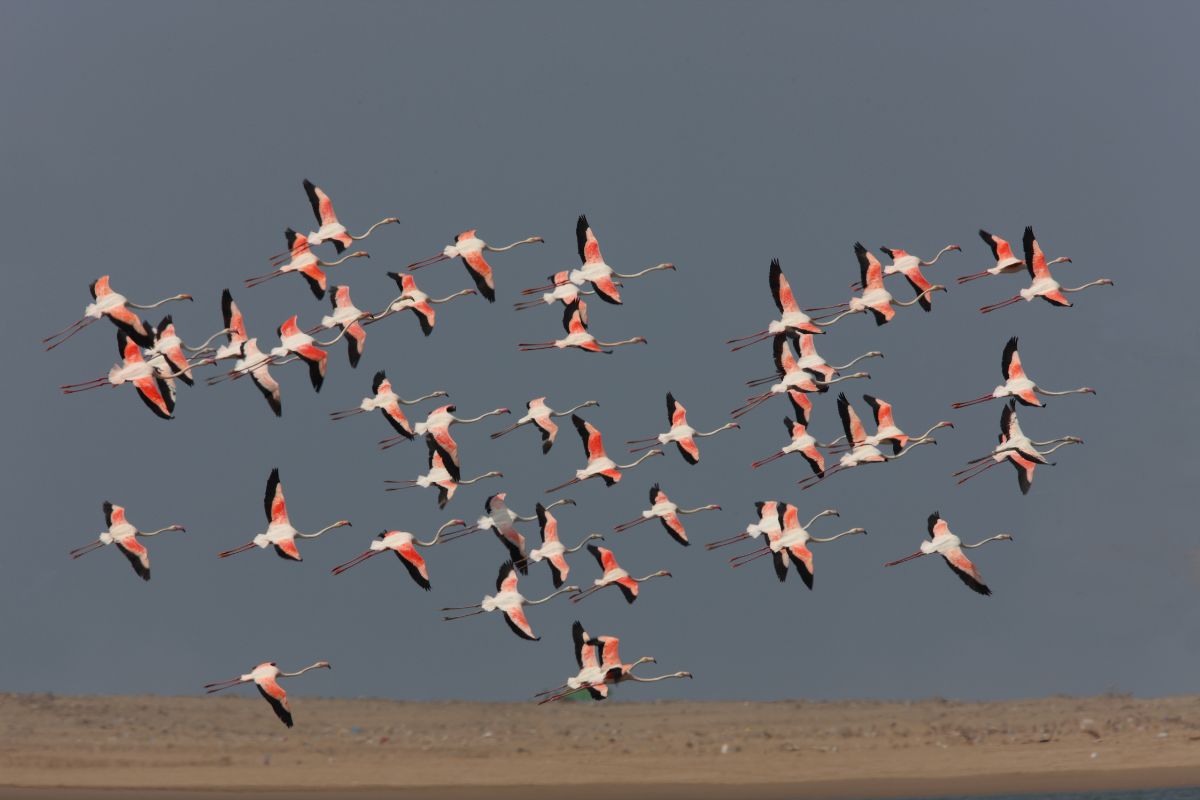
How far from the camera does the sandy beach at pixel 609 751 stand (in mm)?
47656

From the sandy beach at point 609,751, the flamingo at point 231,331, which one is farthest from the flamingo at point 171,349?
the sandy beach at point 609,751

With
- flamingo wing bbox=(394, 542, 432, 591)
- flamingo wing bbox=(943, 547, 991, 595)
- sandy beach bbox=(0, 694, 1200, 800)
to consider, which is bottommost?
sandy beach bbox=(0, 694, 1200, 800)

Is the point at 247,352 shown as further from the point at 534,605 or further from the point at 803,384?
the point at 803,384

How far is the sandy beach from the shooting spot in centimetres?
4766

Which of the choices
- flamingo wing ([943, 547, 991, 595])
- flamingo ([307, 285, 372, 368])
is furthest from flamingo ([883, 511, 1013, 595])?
flamingo ([307, 285, 372, 368])

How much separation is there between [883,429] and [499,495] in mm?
7530

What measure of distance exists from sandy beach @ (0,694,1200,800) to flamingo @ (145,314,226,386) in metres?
8.61

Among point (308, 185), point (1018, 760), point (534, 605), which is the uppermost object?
point (308, 185)

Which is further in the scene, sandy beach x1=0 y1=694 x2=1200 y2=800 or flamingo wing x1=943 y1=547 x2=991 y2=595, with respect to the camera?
sandy beach x1=0 y1=694 x2=1200 y2=800

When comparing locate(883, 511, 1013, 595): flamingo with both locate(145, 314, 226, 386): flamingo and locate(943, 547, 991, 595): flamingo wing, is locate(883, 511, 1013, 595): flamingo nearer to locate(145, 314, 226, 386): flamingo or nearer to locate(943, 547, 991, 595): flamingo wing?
locate(943, 547, 991, 595): flamingo wing

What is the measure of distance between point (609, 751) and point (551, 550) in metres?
10.2

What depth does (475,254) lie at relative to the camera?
43.5 m

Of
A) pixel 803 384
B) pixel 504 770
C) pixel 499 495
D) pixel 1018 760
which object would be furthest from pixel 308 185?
pixel 1018 760

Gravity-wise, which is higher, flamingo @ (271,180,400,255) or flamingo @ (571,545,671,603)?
flamingo @ (271,180,400,255)
